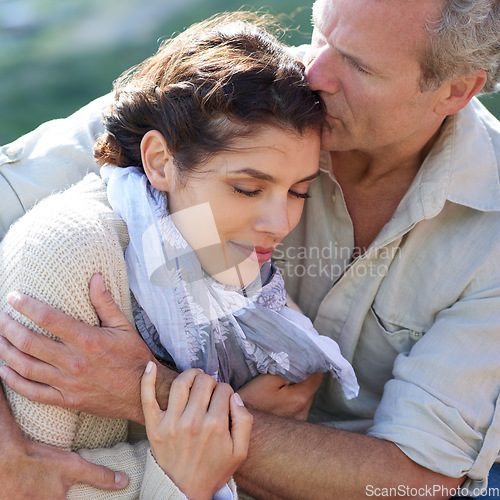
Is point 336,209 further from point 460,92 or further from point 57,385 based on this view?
point 57,385

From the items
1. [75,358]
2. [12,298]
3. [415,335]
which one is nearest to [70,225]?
[12,298]

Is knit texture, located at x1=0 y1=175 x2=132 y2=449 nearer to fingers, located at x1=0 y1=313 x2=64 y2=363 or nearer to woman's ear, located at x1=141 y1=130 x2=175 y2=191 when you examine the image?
fingers, located at x1=0 y1=313 x2=64 y2=363

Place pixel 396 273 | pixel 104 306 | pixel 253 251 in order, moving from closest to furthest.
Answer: pixel 104 306
pixel 253 251
pixel 396 273

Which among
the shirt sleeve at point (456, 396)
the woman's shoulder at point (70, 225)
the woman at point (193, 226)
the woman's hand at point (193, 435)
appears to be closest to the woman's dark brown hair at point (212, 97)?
the woman at point (193, 226)

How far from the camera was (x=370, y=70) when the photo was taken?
1.86 meters

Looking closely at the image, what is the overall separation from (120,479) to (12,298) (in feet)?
1.76

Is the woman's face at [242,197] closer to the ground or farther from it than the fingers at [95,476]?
farther from it

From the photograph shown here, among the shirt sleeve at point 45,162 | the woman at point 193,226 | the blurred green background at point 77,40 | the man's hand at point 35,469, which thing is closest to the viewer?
the man's hand at point 35,469

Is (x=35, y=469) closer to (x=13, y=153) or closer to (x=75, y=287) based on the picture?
(x=75, y=287)

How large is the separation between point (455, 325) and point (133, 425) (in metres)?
1.05

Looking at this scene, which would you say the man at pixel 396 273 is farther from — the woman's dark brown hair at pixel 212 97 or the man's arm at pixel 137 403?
the woman's dark brown hair at pixel 212 97

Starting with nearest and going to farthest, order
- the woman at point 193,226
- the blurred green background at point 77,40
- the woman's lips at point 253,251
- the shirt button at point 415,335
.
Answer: the woman at point 193,226
the woman's lips at point 253,251
the shirt button at point 415,335
the blurred green background at point 77,40

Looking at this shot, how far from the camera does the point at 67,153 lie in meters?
2.10

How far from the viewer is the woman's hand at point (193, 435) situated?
154 centimetres
